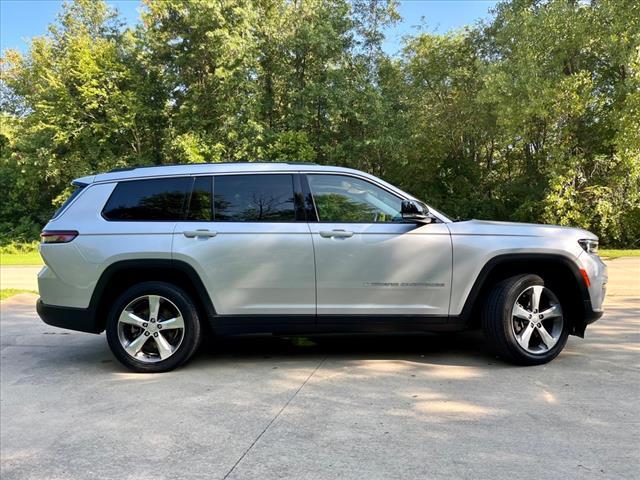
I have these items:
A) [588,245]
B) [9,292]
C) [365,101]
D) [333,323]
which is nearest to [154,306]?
[333,323]

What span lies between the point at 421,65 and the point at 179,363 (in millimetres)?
21014

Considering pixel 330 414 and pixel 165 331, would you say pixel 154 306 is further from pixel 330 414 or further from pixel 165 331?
pixel 330 414

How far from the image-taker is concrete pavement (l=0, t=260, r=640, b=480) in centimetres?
297

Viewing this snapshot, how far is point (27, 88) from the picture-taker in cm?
3080

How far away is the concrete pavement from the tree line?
1447 cm

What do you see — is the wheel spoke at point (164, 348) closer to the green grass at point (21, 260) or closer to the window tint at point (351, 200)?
the window tint at point (351, 200)

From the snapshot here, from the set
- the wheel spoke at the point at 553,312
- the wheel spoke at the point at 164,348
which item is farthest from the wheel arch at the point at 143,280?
the wheel spoke at the point at 553,312

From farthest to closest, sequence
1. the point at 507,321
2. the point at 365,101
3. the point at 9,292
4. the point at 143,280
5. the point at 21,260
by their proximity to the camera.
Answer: the point at 365,101 → the point at 21,260 → the point at 9,292 → the point at 143,280 → the point at 507,321

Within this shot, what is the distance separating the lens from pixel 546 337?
15.5 feet

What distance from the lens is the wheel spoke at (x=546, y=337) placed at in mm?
4699

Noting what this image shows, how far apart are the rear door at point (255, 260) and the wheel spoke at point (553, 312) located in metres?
2.13

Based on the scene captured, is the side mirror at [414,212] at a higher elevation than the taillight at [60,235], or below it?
higher

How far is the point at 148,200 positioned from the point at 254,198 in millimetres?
1018

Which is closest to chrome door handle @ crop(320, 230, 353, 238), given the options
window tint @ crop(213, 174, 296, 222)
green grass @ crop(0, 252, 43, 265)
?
window tint @ crop(213, 174, 296, 222)
